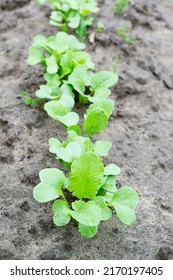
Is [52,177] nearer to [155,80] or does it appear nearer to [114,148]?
[114,148]

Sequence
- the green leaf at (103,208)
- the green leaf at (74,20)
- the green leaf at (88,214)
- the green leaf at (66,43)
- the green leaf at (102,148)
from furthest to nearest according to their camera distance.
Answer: the green leaf at (74,20) → the green leaf at (66,43) → the green leaf at (102,148) → the green leaf at (103,208) → the green leaf at (88,214)

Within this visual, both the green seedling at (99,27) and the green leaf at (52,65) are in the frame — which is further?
the green seedling at (99,27)

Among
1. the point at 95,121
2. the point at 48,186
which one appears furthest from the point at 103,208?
the point at 95,121

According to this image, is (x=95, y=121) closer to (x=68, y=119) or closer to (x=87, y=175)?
(x=68, y=119)

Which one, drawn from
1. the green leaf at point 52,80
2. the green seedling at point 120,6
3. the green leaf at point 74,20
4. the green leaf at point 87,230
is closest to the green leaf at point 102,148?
the green leaf at point 87,230

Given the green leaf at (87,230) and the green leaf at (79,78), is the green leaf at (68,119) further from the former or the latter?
the green leaf at (87,230)

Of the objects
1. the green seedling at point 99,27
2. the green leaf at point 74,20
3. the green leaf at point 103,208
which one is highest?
the green leaf at point 74,20

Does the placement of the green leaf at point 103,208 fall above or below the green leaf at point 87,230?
above
